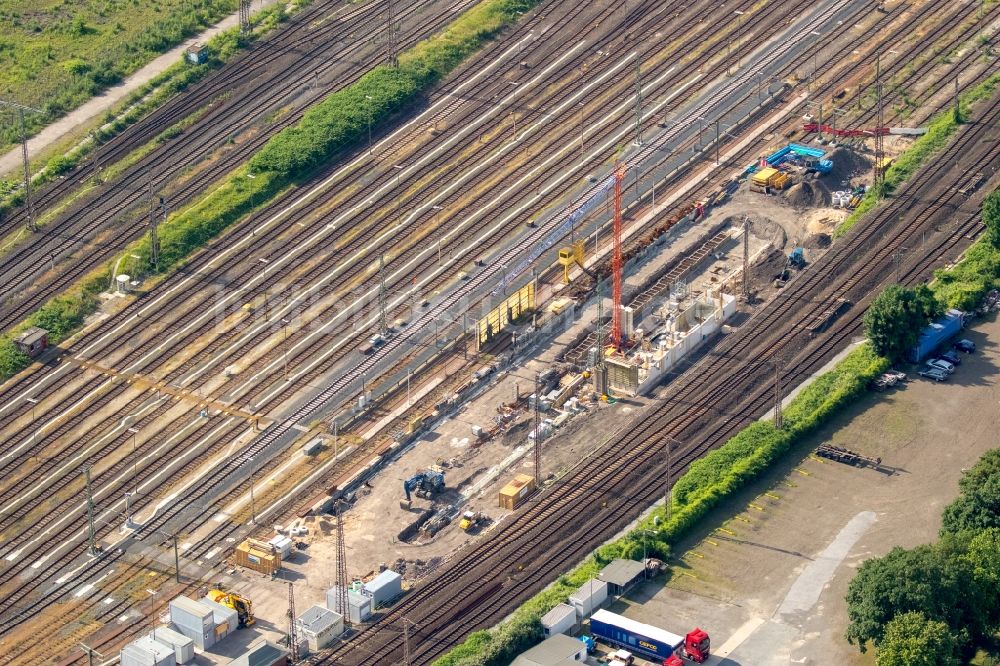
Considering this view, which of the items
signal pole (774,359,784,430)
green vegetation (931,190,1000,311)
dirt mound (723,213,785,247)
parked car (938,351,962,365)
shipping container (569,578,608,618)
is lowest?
shipping container (569,578,608,618)

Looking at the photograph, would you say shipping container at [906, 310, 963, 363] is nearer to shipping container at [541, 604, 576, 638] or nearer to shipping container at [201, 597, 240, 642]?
shipping container at [541, 604, 576, 638]

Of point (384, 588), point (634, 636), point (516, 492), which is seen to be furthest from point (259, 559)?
point (634, 636)

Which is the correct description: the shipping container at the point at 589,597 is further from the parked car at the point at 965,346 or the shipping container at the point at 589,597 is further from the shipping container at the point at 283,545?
the parked car at the point at 965,346

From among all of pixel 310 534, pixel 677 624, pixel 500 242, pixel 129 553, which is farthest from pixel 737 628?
pixel 500 242

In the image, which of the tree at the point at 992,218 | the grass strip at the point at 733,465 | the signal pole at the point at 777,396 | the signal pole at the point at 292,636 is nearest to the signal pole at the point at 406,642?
the grass strip at the point at 733,465

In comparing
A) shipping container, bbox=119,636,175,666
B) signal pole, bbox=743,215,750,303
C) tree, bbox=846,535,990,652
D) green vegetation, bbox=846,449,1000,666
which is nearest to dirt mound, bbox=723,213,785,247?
signal pole, bbox=743,215,750,303

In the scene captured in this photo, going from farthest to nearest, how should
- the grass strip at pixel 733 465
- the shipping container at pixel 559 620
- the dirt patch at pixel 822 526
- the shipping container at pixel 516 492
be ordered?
the shipping container at pixel 516 492 → the dirt patch at pixel 822 526 → the shipping container at pixel 559 620 → the grass strip at pixel 733 465
